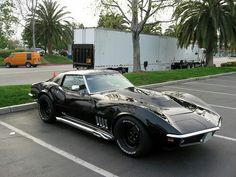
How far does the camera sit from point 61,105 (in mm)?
6168

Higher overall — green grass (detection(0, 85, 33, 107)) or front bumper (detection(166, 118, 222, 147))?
green grass (detection(0, 85, 33, 107))

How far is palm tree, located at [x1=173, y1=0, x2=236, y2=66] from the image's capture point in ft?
74.0

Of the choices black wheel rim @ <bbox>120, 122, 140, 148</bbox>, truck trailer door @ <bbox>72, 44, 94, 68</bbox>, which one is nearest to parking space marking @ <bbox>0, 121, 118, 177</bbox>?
black wheel rim @ <bbox>120, 122, 140, 148</bbox>

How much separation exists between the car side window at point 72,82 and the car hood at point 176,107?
0.71m

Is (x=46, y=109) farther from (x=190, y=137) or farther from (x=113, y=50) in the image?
(x=113, y=50)

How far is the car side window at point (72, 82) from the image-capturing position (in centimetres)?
603

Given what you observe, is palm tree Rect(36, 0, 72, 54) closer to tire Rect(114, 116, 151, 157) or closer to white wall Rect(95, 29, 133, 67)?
white wall Rect(95, 29, 133, 67)

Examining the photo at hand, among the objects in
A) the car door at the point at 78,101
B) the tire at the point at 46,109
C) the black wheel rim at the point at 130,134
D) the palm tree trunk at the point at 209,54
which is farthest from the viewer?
the palm tree trunk at the point at 209,54

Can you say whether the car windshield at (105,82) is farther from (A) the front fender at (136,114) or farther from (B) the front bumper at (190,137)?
(B) the front bumper at (190,137)

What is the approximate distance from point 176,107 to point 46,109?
309cm

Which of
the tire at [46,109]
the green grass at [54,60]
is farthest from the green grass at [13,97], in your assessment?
the green grass at [54,60]

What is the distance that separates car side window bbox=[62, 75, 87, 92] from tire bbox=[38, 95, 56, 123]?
0.51 metres

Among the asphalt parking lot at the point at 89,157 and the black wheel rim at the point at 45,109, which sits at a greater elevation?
the black wheel rim at the point at 45,109

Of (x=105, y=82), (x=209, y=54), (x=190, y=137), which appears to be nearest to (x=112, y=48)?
(x=209, y=54)
